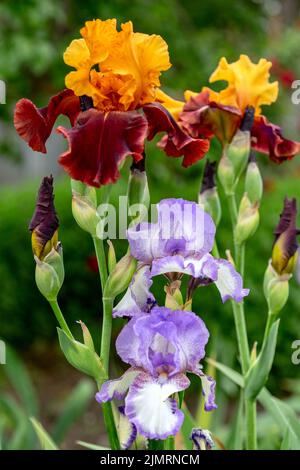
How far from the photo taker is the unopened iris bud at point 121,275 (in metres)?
0.97

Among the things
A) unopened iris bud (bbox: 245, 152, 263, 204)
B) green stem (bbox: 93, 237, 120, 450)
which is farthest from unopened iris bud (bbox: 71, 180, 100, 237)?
unopened iris bud (bbox: 245, 152, 263, 204)

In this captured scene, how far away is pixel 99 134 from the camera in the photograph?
927mm

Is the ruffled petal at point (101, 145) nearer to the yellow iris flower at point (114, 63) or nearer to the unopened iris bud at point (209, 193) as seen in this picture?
the yellow iris flower at point (114, 63)

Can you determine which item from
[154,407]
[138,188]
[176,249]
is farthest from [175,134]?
[154,407]

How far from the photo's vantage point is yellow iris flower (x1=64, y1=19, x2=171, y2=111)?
95cm

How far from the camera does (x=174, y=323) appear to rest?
2.83 feet

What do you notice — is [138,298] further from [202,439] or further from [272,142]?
[272,142]

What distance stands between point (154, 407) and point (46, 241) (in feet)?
0.96

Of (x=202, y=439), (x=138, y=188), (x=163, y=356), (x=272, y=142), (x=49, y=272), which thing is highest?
(x=272, y=142)

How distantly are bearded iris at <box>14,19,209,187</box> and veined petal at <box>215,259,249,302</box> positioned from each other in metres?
0.19

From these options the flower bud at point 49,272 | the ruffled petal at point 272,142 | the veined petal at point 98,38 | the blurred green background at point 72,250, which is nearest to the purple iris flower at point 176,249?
the flower bud at point 49,272

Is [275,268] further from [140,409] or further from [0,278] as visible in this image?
[0,278]

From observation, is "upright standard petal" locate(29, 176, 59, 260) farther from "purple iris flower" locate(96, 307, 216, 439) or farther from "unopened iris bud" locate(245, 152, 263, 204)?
"unopened iris bud" locate(245, 152, 263, 204)

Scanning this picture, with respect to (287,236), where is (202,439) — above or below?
below
